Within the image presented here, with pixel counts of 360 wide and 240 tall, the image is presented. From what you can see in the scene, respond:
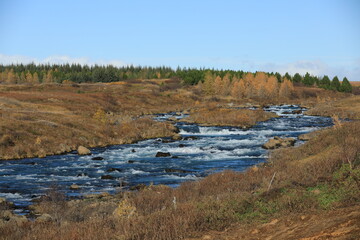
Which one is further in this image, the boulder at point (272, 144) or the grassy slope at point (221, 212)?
the boulder at point (272, 144)

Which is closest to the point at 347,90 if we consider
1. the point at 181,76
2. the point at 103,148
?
the point at 181,76

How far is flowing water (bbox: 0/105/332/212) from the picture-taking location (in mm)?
25438

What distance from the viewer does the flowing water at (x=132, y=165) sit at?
25.4m

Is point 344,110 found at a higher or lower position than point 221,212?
higher

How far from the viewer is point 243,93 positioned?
133 meters

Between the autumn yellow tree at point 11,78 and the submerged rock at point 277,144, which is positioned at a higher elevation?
the autumn yellow tree at point 11,78

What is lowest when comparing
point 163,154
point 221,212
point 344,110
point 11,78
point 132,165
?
point 132,165

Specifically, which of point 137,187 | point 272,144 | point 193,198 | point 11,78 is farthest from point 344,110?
point 11,78

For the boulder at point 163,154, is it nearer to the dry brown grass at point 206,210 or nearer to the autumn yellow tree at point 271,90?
the dry brown grass at point 206,210

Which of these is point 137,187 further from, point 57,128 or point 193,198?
point 57,128

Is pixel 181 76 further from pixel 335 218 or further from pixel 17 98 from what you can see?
pixel 335 218

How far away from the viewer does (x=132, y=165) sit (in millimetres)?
32125

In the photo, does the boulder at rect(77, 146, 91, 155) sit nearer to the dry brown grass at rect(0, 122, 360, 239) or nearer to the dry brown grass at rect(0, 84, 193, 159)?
the dry brown grass at rect(0, 84, 193, 159)

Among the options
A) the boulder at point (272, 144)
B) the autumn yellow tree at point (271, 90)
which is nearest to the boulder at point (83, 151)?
the boulder at point (272, 144)
